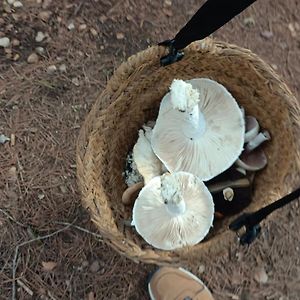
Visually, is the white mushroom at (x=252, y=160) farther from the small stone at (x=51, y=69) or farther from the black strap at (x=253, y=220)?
the small stone at (x=51, y=69)

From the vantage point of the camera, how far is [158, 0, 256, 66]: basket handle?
1.02 metres

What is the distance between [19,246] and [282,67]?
39.1 inches

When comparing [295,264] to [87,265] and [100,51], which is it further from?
[100,51]

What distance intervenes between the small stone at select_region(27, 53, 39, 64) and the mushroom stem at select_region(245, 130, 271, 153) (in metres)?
0.75

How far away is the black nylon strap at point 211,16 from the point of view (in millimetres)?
1016

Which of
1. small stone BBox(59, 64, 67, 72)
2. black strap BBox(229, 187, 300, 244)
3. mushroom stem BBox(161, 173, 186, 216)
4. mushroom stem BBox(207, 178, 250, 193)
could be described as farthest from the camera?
small stone BBox(59, 64, 67, 72)

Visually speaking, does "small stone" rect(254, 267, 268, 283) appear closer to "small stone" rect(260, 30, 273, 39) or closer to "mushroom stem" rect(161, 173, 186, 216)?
"mushroom stem" rect(161, 173, 186, 216)

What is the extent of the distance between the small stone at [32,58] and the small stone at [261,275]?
3.12ft

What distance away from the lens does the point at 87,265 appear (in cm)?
169

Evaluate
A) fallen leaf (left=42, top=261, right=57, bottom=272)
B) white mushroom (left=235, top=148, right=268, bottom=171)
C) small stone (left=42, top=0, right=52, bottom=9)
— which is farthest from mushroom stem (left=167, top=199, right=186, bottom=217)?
small stone (left=42, top=0, right=52, bottom=9)

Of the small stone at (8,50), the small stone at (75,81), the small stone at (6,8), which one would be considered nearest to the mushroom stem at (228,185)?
the small stone at (75,81)

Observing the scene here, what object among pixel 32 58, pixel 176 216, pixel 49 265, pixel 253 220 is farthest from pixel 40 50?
pixel 253 220

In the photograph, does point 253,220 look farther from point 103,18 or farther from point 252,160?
point 103,18

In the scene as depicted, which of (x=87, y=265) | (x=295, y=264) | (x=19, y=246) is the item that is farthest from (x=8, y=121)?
(x=295, y=264)
